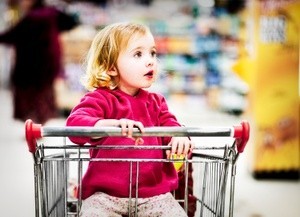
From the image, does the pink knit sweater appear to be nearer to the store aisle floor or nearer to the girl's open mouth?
the girl's open mouth

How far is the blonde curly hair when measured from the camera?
1854 millimetres

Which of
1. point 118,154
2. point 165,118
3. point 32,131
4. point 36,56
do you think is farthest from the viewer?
point 36,56

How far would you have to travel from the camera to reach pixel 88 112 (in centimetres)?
171

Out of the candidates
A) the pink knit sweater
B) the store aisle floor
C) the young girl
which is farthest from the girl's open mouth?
the store aisle floor

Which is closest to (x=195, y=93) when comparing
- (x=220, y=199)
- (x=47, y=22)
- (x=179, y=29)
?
(x=179, y=29)

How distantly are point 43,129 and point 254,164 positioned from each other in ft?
10.9

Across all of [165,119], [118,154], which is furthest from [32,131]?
[165,119]

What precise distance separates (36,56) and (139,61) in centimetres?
416

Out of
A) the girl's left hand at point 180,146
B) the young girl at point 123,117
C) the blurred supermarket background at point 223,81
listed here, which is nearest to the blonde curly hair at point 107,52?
the young girl at point 123,117

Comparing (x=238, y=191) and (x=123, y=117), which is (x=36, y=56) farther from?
(x=123, y=117)

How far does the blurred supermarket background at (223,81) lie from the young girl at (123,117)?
0.82 ft

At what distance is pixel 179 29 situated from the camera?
966cm

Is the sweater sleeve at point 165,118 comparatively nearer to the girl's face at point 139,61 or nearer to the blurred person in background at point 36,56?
the girl's face at point 139,61

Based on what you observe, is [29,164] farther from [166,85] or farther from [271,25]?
[166,85]
